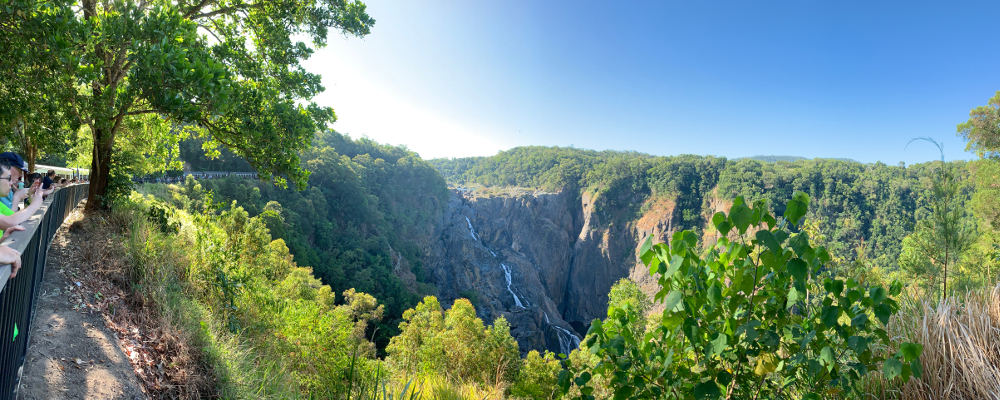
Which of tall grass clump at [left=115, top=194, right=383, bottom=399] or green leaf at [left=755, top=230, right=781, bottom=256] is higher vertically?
green leaf at [left=755, top=230, right=781, bottom=256]

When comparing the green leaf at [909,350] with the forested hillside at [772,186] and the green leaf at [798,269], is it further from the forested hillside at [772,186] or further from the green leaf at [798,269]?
the forested hillside at [772,186]

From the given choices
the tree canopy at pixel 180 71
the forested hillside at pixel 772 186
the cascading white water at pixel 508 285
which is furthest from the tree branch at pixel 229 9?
the forested hillside at pixel 772 186

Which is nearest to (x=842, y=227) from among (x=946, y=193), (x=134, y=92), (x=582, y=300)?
(x=582, y=300)

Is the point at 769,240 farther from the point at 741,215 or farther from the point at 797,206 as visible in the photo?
the point at 797,206

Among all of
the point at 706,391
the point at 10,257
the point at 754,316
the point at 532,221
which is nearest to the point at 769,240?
the point at 754,316

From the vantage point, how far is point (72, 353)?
2643mm

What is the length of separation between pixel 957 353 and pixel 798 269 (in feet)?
4.73

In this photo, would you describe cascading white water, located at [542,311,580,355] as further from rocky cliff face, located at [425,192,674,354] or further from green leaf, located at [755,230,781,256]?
green leaf, located at [755,230,781,256]

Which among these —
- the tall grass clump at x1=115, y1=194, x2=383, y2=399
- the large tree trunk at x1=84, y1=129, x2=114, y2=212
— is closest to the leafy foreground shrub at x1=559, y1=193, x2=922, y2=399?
the tall grass clump at x1=115, y1=194, x2=383, y2=399

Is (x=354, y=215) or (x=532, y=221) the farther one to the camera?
(x=532, y=221)

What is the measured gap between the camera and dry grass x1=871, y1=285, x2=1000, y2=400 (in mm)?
1738

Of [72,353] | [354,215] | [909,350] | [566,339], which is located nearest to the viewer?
[909,350]

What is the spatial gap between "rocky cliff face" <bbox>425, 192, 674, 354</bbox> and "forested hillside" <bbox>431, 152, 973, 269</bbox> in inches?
177

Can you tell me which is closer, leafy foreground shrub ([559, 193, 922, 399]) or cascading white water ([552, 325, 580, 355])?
leafy foreground shrub ([559, 193, 922, 399])
